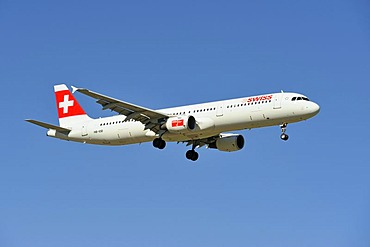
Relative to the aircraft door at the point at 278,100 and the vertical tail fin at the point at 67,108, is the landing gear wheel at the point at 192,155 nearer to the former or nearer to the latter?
Result: the vertical tail fin at the point at 67,108

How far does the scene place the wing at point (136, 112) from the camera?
62225 millimetres

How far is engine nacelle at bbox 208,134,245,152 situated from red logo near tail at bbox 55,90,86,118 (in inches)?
528

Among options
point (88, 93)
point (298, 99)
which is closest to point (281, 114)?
point (298, 99)

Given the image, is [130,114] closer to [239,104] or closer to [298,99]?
[239,104]

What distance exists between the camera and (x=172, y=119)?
6275 centimetres

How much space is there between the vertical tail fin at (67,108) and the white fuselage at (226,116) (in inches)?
208

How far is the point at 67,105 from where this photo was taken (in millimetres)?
74000

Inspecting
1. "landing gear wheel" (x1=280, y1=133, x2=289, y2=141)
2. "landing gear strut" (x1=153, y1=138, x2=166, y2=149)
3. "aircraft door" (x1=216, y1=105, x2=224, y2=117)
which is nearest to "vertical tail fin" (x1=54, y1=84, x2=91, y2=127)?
"landing gear strut" (x1=153, y1=138, x2=166, y2=149)

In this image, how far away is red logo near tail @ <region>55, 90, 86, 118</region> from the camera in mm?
72438

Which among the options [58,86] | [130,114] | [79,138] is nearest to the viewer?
[130,114]

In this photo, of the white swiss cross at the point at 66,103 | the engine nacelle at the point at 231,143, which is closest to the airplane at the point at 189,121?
the engine nacelle at the point at 231,143

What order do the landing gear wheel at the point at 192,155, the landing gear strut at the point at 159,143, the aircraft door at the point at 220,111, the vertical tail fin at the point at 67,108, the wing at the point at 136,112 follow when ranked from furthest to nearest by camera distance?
the vertical tail fin at the point at 67,108
the landing gear wheel at the point at 192,155
the landing gear strut at the point at 159,143
the wing at the point at 136,112
the aircraft door at the point at 220,111

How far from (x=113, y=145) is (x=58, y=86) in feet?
39.8

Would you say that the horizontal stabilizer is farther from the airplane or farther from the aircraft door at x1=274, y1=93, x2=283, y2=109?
the aircraft door at x1=274, y1=93, x2=283, y2=109
